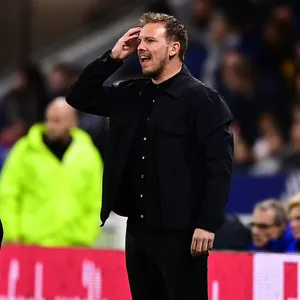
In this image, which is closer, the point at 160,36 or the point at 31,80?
the point at 160,36

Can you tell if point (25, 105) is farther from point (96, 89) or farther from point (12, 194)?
point (96, 89)

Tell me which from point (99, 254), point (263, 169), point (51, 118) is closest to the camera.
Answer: point (99, 254)

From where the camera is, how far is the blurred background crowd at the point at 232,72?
1174 centimetres

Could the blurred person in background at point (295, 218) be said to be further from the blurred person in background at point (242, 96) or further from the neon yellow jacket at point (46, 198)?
the blurred person in background at point (242, 96)

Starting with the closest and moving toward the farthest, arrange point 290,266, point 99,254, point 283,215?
point 290,266 < point 99,254 < point 283,215

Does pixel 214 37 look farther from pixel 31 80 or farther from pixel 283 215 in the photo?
pixel 283 215

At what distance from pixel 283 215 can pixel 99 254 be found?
151 cm

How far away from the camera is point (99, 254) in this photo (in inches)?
287

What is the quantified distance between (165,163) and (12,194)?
358 cm

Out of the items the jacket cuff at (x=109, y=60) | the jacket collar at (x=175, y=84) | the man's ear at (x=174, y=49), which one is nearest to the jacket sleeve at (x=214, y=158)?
the jacket collar at (x=175, y=84)

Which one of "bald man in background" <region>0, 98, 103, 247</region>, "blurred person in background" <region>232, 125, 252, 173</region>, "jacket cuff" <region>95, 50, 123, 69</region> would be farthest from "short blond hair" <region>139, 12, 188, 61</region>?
"blurred person in background" <region>232, 125, 252, 173</region>

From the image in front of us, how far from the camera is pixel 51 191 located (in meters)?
8.86

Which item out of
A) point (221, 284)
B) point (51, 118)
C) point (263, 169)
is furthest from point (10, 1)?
point (221, 284)

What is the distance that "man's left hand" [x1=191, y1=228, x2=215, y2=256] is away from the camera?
524 cm
